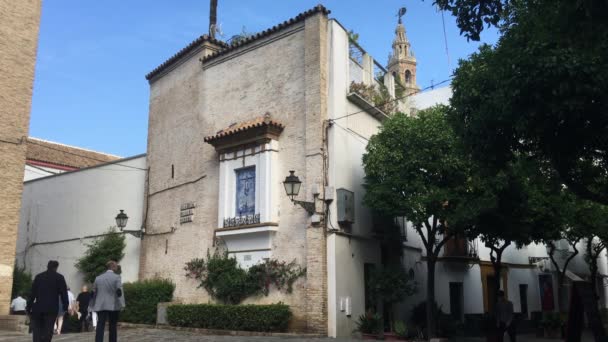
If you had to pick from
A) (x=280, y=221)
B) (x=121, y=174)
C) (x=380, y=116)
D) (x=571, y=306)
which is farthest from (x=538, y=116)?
(x=121, y=174)

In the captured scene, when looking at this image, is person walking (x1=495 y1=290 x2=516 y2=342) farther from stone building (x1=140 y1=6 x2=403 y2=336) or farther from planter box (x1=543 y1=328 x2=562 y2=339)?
planter box (x1=543 y1=328 x2=562 y2=339)

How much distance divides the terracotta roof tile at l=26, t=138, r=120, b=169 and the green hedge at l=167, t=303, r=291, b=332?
54.2 ft

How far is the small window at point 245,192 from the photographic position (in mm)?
16047

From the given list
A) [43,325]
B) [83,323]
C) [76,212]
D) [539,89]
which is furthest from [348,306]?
[76,212]

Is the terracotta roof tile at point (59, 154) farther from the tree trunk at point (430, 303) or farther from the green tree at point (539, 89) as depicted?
the green tree at point (539, 89)

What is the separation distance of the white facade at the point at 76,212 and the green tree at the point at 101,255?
0.91 feet

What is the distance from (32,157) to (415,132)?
70.2 feet

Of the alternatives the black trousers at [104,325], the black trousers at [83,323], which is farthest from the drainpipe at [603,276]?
the black trousers at [104,325]

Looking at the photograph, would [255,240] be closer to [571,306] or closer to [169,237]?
[169,237]

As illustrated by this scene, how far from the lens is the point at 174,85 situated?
20.0 metres

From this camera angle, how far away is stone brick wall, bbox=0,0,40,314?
16453 millimetres

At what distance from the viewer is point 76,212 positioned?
74.0 feet

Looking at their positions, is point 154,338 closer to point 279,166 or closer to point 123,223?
point 279,166

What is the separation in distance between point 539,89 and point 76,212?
62.0ft
